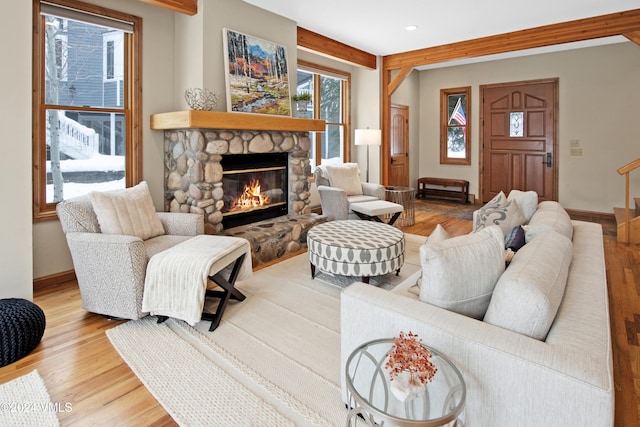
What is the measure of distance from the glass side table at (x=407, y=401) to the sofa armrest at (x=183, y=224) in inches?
80.5

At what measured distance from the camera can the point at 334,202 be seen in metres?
5.02

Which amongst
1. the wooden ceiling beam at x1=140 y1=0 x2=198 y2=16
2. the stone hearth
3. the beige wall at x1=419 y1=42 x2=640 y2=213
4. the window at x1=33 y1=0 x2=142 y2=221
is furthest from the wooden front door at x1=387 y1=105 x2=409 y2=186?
the window at x1=33 y1=0 x2=142 y2=221

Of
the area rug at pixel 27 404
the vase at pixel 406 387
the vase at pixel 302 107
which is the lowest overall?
the area rug at pixel 27 404

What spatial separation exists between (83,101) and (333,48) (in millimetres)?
3392

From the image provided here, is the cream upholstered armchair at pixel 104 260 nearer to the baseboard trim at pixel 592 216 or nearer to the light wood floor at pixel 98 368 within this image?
the light wood floor at pixel 98 368

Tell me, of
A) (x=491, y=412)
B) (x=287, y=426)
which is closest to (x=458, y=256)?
(x=491, y=412)

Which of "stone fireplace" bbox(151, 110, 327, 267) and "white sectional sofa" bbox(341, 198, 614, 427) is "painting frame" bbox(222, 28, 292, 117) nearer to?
"stone fireplace" bbox(151, 110, 327, 267)

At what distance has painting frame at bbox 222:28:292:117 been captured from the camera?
389 centimetres

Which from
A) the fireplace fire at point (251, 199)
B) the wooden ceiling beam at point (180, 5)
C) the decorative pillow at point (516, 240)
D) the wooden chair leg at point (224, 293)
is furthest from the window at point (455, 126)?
the wooden chair leg at point (224, 293)

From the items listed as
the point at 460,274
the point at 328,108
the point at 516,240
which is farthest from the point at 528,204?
the point at 328,108

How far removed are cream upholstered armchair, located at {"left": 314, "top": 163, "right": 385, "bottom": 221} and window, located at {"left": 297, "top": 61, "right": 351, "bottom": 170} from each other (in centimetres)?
71

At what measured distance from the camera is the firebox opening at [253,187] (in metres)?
4.05

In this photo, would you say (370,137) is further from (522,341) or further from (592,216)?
(522,341)

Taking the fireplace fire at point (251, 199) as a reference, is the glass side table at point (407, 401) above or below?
below
